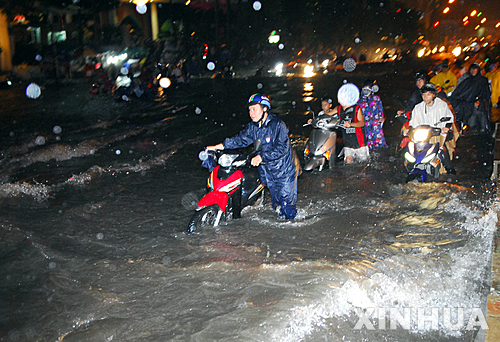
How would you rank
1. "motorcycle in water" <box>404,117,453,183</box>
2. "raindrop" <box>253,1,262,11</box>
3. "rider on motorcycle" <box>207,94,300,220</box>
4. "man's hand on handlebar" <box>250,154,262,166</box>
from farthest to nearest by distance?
"raindrop" <box>253,1,262,11</box> → "motorcycle in water" <box>404,117,453,183</box> → "rider on motorcycle" <box>207,94,300,220</box> → "man's hand on handlebar" <box>250,154,262,166</box>

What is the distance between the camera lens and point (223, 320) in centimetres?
390

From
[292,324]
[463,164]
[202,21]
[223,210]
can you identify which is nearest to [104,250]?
[223,210]

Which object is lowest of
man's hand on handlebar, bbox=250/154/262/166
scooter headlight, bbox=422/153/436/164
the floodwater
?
the floodwater

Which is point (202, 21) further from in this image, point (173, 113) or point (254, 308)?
point (254, 308)

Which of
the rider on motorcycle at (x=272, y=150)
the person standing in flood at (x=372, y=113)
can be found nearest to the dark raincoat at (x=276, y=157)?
the rider on motorcycle at (x=272, y=150)

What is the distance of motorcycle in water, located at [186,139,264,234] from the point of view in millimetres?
5527

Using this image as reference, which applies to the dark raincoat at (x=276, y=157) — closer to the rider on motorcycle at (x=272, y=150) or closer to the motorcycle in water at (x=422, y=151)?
the rider on motorcycle at (x=272, y=150)

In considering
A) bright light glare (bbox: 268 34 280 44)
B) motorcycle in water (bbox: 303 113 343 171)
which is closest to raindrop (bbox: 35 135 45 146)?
motorcycle in water (bbox: 303 113 343 171)

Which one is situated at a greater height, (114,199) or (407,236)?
(114,199)

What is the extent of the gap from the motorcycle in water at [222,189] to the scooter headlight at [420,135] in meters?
2.92

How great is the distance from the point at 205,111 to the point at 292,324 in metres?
13.7

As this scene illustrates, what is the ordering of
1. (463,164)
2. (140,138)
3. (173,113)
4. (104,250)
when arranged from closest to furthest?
(104,250) → (463,164) → (140,138) → (173,113)

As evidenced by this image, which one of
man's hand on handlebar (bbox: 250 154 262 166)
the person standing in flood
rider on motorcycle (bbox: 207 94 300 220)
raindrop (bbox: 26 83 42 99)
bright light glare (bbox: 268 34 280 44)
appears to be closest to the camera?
man's hand on handlebar (bbox: 250 154 262 166)

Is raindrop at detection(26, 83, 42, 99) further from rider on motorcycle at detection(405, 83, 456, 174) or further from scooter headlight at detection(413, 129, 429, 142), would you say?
scooter headlight at detection(413, 129, 429, 142)
